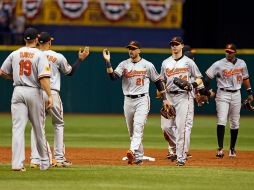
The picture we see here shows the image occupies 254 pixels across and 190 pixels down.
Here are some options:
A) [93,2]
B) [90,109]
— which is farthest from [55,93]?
[93,2]

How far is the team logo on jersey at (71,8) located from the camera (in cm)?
2862

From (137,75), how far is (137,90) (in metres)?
0.24

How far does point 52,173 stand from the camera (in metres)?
11.4

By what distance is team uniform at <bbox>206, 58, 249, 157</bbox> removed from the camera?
1549 centimetres

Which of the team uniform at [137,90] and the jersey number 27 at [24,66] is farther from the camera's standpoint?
the team uniform at [137,90]

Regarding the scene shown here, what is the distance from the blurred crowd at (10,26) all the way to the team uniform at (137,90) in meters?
14.5

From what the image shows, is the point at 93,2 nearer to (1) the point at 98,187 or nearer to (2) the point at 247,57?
(2) the point at 247,57

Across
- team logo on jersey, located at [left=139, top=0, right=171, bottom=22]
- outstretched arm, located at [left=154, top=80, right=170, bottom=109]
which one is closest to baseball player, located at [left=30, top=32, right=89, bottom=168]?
outstretched arm, located at [left=154, top=80, right=170, bottom=109]

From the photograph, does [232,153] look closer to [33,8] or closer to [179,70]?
[179,70]

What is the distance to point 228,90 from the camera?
51.1 feet

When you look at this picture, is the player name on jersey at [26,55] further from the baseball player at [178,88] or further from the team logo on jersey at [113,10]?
the team logo on jersey at [113,10]

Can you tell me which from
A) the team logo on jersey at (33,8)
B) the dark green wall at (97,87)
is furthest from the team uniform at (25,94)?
the team logo on jersey at (33,8)

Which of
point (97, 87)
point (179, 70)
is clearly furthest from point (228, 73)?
point (97, 87)

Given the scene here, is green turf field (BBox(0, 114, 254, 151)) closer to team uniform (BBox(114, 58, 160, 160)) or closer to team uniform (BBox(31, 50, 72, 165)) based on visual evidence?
team uniform (BBox(114, 58, 160, 160))
